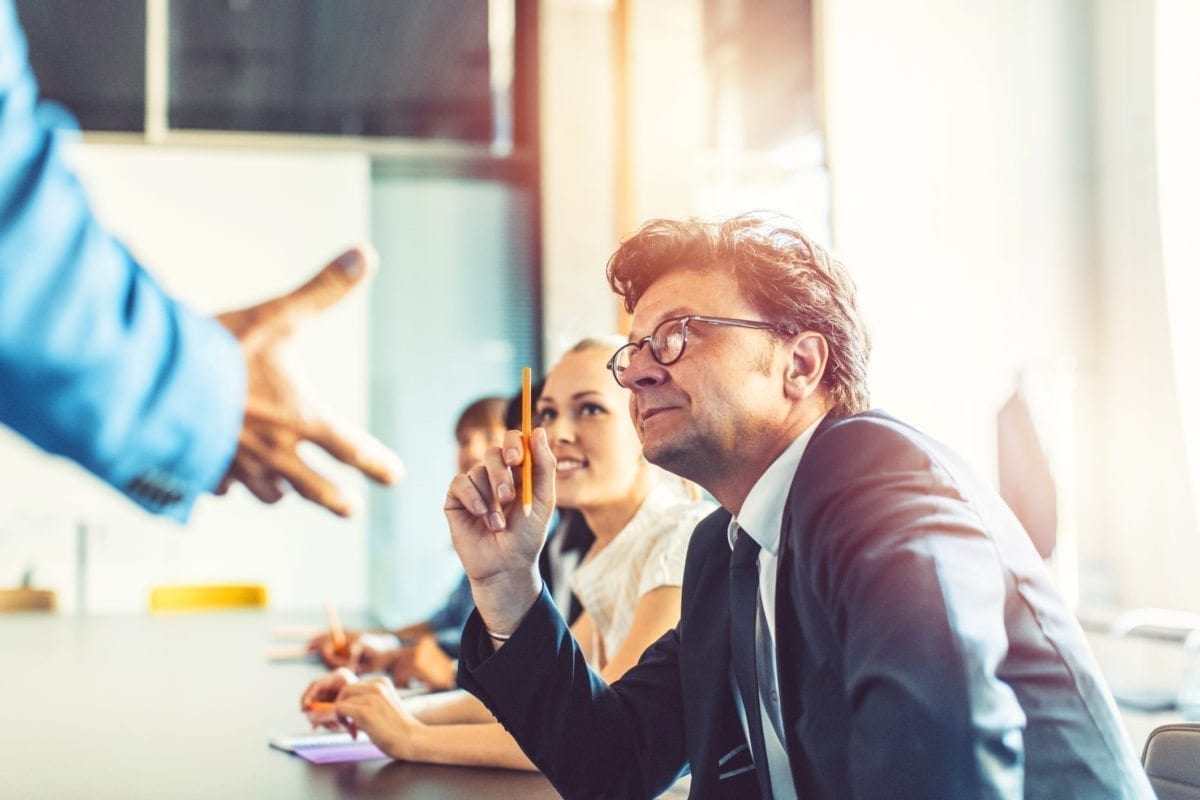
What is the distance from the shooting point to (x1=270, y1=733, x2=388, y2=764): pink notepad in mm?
1621

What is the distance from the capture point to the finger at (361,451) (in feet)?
18.9

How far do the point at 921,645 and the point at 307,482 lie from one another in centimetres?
519

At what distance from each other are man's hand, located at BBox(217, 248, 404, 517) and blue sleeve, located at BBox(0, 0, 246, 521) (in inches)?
112

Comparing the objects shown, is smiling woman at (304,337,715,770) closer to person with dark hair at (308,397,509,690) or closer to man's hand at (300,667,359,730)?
man's hand at (300,667,359,730)

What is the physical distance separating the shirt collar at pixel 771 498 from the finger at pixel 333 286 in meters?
4.74

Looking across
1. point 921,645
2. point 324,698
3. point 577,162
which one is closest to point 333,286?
point 577,162

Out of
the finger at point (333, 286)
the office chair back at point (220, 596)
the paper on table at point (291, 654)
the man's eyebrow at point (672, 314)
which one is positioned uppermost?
the finger at point (333, 286)

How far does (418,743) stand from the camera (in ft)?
5.16

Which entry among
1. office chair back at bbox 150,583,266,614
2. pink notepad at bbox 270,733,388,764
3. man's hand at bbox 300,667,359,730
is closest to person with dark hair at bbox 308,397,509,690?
man's hand at bbox 300,667,359,730

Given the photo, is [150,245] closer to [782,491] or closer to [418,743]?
[418,743]

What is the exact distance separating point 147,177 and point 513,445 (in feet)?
15.8

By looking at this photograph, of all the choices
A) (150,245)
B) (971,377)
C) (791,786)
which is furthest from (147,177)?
(791,786)

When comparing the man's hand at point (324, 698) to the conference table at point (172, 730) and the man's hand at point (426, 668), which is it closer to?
the conference table at point (172, 730)

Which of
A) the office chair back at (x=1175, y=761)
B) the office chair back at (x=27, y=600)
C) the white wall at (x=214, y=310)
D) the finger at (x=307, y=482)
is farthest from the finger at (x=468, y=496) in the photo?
the white wall at (x=214, y=310)
